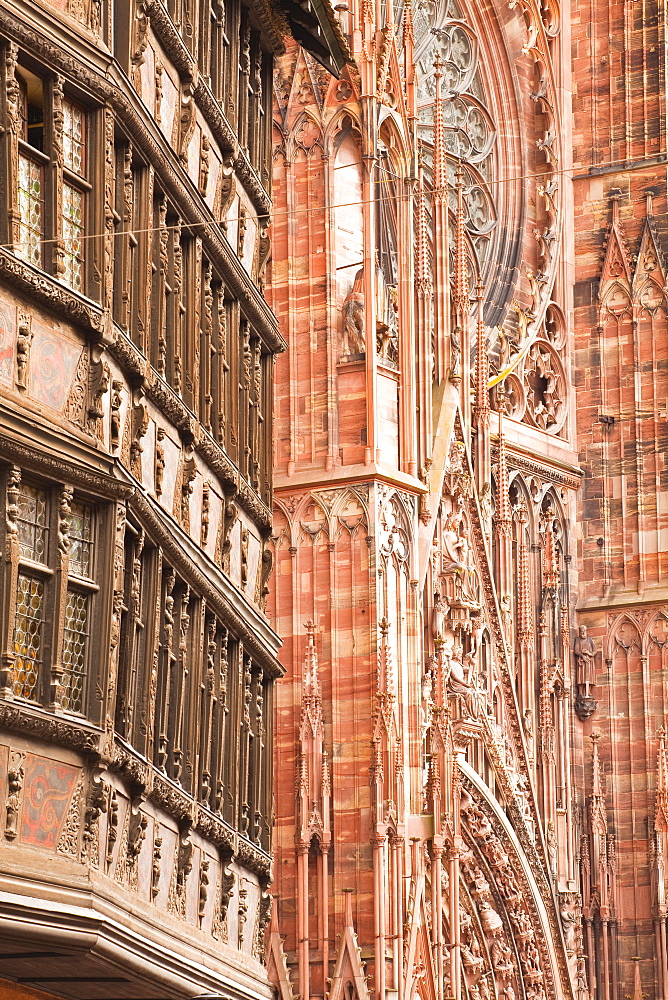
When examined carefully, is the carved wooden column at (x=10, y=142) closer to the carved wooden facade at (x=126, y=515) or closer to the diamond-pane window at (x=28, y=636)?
the carved wooden facade at (x=126, y=515)

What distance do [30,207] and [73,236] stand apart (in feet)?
1.80

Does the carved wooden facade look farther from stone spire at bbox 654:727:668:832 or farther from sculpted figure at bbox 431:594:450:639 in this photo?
stone spire at bbox 654:727:668:832

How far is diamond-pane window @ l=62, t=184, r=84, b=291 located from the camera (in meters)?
17.5

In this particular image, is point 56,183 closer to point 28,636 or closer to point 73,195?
point 73,195

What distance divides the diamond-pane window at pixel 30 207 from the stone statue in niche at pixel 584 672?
27.7 m

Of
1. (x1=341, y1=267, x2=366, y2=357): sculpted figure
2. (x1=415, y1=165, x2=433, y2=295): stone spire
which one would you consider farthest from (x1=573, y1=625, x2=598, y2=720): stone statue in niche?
(x1=341, y1=267, x2=366, y2=357): sculpted figure

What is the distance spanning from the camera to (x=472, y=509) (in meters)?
36.3

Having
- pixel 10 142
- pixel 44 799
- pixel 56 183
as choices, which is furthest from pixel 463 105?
pixel 44 799

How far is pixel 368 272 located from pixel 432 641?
17.6 ft

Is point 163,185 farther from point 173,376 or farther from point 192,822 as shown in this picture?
point 192,822

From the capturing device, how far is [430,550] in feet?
113

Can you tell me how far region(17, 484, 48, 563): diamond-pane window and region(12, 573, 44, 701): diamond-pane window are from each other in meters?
0.18

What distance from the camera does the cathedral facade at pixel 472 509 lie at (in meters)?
31.9

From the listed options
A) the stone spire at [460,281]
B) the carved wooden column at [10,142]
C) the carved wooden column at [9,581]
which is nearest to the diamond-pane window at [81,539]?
the carved wooden column at [9,581]
